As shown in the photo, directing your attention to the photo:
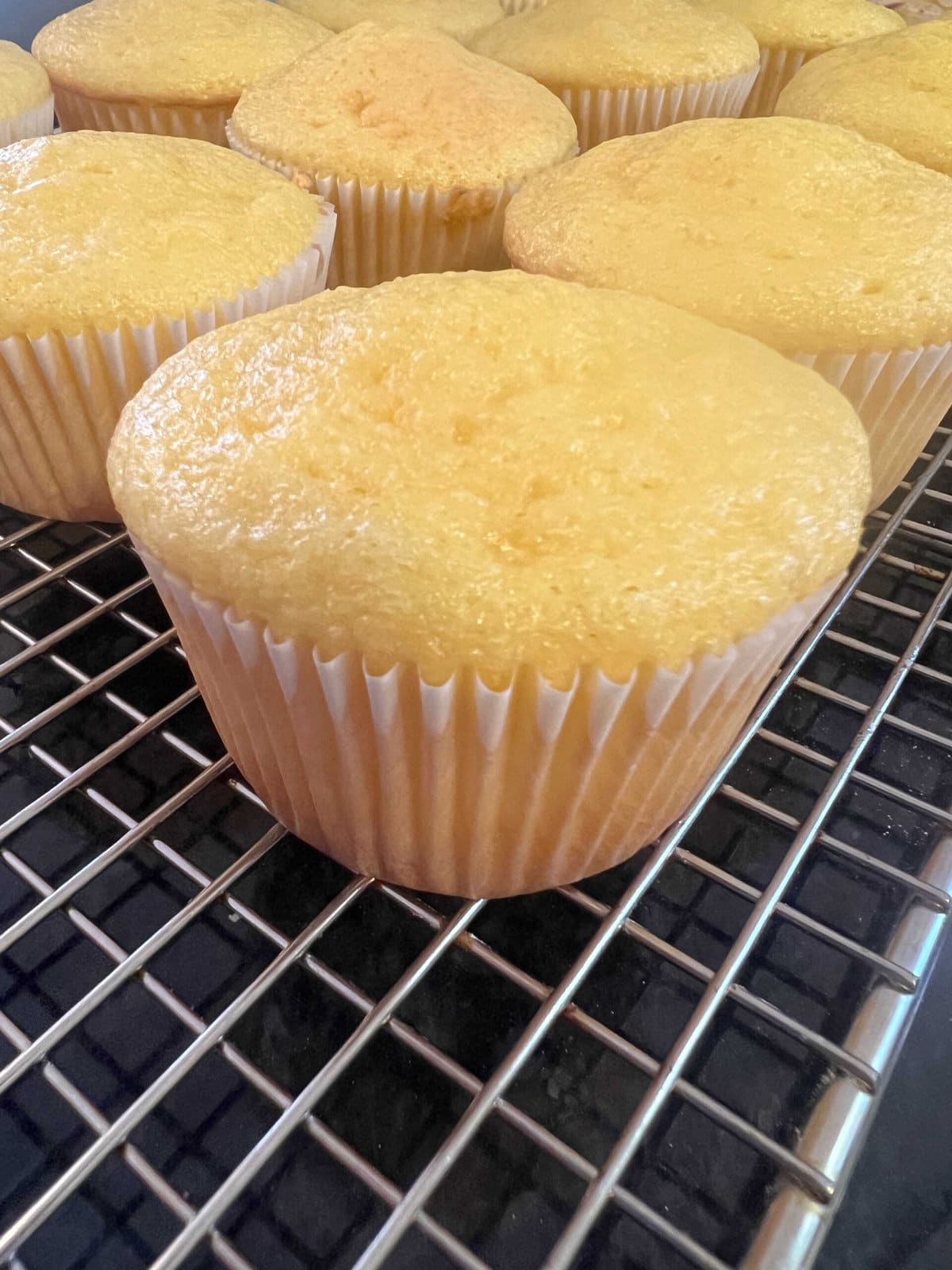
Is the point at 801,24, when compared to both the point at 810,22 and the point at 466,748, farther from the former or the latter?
the point at 466,748

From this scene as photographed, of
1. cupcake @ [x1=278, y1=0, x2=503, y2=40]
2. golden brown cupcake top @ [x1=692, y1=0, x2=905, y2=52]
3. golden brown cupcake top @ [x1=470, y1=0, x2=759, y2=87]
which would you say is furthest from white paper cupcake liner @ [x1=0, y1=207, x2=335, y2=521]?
golden brown cupcake top @ [x1=692, y1=0, x2=905, y2=52]

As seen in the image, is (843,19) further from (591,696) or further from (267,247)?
(591,696)

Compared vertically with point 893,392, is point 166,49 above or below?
above

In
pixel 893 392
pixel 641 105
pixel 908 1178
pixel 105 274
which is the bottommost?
pixel 908 1178

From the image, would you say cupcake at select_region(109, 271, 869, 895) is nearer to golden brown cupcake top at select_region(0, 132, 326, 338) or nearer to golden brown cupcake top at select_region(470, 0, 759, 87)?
golden brown cupcake top at select_region(0, 132, 326, 338)

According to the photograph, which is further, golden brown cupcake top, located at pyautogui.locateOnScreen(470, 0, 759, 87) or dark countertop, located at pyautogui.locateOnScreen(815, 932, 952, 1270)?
golden brown cupcake top, located at pyautogui.locateOnScreen(470, 0, 759, 87)

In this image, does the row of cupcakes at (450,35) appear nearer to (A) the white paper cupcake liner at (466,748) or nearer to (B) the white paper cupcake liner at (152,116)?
(B) the white paper cupcake liner at (152,116)

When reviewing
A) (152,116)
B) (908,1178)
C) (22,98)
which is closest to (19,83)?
(22,98)
